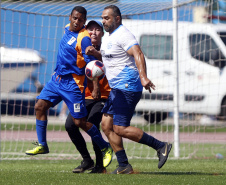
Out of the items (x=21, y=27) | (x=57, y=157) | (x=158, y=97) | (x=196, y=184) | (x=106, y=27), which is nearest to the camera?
(x=196, y=184)

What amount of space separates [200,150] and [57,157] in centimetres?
366

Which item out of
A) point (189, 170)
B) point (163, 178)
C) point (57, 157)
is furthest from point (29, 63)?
point (163, 178)

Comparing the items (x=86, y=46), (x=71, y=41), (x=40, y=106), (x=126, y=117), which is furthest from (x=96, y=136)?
(x=71, y=41)

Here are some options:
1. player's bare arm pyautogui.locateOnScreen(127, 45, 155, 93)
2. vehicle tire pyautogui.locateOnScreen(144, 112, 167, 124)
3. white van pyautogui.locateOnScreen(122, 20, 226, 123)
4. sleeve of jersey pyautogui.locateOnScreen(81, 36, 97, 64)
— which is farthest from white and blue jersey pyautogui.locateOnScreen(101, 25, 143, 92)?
vehicle tire pyautogui.locateOnScreen(144, 112, 167, 124)

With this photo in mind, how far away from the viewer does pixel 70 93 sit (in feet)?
23.3

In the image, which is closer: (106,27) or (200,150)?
(106,27)

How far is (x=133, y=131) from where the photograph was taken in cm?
679

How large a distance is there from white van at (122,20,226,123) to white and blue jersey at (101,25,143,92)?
17.8ft

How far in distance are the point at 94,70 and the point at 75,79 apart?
1.53 feet

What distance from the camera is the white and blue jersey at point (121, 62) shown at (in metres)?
6.76

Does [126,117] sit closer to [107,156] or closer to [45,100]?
[107,156]

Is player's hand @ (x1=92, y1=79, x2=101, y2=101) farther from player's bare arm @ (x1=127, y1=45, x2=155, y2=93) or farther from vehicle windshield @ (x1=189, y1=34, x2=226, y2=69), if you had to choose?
vehicle windshield @ (x1=189, y1=34, x2=226, y2=69)

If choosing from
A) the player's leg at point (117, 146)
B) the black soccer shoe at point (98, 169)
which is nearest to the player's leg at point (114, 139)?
the player's leg at point (117, 146)

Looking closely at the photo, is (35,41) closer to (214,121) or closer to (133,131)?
(133,131)
